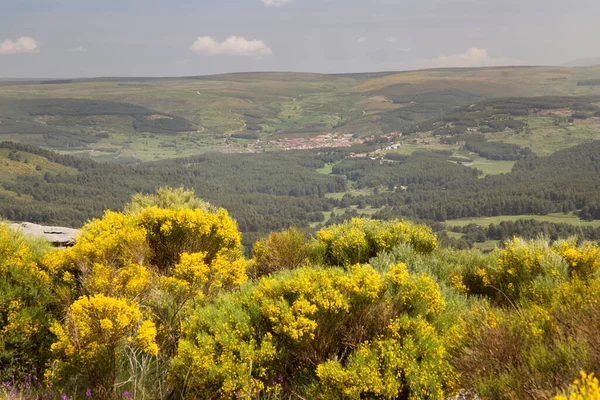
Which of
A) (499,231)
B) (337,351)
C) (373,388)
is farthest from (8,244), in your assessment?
(499,231)

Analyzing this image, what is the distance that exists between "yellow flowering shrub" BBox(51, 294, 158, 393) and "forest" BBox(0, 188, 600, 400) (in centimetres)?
2

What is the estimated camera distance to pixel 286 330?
5891 mm

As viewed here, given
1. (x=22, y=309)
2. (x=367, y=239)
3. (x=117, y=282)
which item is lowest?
(x=367, y=239)

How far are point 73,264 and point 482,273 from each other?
9.13m

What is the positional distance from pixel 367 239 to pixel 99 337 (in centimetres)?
753

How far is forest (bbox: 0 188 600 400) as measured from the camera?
14.7 ft

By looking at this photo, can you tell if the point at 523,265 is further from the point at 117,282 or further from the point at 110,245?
Result: the point at 110,245

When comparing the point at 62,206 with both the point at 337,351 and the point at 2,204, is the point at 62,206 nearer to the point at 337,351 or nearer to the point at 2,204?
the point at 2,204

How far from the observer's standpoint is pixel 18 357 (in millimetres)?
6812

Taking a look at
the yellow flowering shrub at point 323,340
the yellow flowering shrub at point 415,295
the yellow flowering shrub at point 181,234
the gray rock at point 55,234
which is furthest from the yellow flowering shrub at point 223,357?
the gray rock at point 55,234

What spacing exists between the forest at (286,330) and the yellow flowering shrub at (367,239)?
1605 mm

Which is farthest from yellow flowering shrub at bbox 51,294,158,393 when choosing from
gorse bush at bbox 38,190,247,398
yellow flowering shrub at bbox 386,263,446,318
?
yellow flowering shrub at bbox 386,263,446,318

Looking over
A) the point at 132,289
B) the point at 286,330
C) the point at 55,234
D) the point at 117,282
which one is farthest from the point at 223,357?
A: the point at 55,234

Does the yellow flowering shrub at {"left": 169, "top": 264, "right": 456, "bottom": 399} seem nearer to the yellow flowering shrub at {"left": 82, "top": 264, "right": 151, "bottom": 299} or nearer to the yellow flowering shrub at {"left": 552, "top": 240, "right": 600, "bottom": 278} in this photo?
the yellow flowering shrub at {"left": 82, "top": 264, "right": 151, "bottom": 299}
